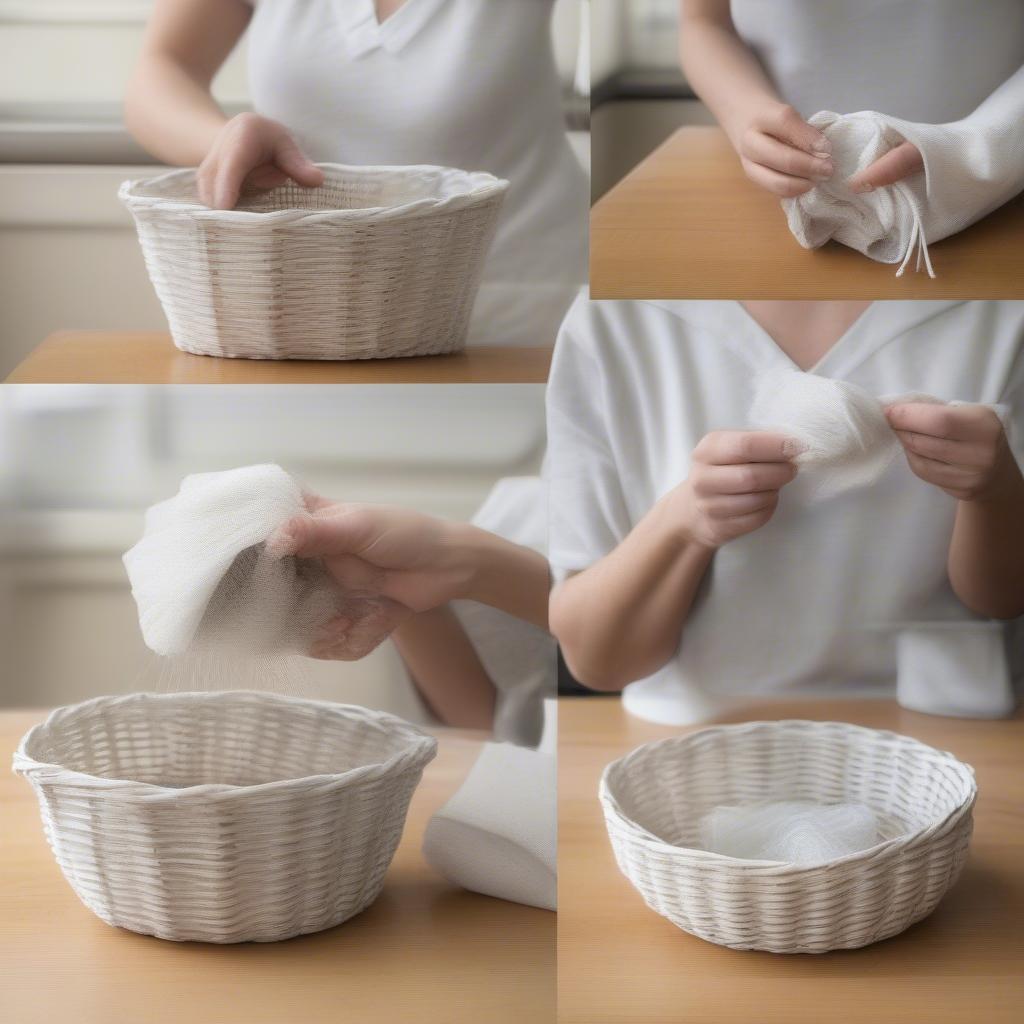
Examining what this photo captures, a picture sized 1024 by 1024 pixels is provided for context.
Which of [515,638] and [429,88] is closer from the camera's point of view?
[429,88]

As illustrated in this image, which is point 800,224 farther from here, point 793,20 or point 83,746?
point 83,746

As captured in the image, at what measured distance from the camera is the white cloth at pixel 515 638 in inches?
22.2

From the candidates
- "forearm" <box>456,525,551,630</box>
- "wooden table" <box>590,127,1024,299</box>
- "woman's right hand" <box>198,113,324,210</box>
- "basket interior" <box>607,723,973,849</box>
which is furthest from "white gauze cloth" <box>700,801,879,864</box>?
"woman's right hand" <box>198,113,324,210</box>

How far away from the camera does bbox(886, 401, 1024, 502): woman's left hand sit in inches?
22.9

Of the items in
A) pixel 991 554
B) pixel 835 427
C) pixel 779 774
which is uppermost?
pixel 835 427

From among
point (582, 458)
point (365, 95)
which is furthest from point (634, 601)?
point (365, 95)

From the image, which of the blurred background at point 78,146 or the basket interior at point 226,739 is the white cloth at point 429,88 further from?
the basket interior at point 226,739

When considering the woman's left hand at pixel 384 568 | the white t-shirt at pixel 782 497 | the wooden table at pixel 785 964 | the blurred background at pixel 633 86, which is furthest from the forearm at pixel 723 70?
the wooden table at pixel 785 964

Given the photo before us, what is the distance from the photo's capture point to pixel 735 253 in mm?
467

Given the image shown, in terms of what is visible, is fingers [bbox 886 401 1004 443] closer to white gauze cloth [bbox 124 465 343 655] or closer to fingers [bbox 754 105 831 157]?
fingers [bbox 754 105 831 157]

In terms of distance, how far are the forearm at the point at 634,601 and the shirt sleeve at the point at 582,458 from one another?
0.01 m

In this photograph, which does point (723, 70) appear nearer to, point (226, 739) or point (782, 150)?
point (782, 150)

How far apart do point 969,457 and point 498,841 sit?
28cm

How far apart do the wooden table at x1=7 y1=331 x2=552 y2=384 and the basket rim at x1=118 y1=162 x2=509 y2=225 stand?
57 mm
